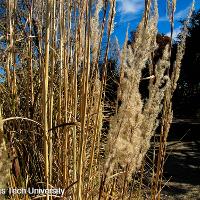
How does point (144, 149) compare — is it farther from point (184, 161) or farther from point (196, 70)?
point (196, 70)

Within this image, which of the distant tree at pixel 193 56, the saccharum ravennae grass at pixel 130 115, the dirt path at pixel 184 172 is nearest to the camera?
the saccharum ravennae grass at pixel 130 115

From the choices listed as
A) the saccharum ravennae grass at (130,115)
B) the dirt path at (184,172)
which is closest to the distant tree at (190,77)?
the dirt path at (184,172)

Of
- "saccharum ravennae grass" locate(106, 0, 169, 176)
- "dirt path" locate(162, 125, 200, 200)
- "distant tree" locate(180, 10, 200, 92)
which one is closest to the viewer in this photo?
"saccharum ravennae grass" locate(106, 0, 169, 176)

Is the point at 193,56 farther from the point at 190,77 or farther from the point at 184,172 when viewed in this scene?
the point at 184,172

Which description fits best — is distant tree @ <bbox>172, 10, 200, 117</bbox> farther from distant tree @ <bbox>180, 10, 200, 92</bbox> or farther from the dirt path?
the dirt path

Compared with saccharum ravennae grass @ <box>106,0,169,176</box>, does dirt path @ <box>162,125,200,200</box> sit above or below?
below

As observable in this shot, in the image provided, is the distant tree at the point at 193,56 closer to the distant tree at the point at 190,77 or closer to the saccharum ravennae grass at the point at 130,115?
the distant tree at the point at 190,77

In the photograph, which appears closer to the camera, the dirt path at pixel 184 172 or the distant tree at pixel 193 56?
the dirt path at pixel 184 172

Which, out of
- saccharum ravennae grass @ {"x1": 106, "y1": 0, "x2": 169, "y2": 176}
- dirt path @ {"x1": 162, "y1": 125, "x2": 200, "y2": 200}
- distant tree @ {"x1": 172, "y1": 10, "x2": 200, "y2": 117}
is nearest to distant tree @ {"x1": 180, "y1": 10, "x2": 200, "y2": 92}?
distant tree @ {"x1": 172, "y1": 10, "x2": 200, "y2": 117}

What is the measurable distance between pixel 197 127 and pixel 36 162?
30.3ft

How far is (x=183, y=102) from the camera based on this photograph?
1459 centimetres

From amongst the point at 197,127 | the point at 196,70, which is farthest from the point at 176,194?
the point at 196,70

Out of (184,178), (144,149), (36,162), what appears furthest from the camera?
(184,178)

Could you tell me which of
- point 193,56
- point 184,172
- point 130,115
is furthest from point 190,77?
point 130,115
